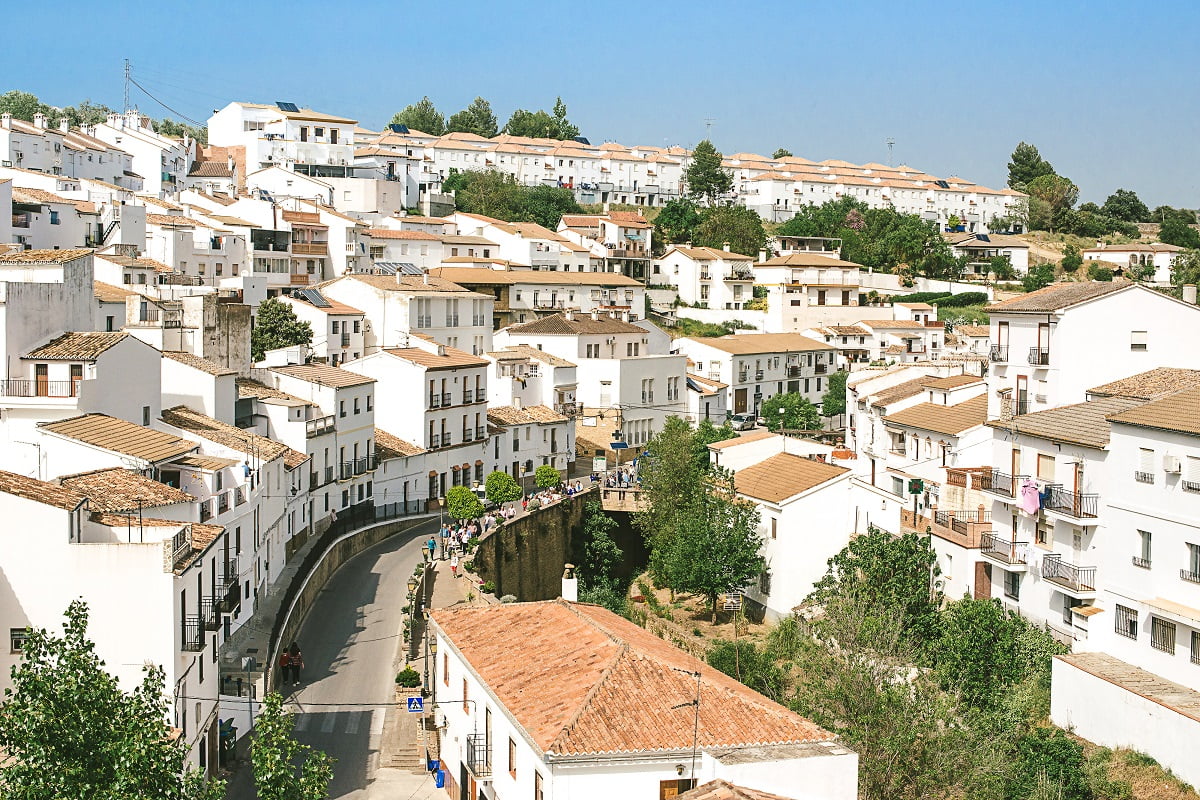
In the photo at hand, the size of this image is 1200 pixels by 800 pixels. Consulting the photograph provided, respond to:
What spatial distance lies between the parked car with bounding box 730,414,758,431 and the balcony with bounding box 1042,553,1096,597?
4229 centimetres

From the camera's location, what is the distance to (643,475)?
5806 cm

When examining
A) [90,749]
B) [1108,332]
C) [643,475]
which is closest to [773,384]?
[643,475]

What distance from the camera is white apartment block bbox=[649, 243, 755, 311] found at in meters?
102

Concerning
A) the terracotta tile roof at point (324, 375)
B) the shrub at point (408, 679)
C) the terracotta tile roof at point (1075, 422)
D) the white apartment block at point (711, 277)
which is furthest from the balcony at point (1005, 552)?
the white apartment block at point (711, 277)

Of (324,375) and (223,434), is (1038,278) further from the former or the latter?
(223,434)

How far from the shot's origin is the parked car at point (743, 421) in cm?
7919

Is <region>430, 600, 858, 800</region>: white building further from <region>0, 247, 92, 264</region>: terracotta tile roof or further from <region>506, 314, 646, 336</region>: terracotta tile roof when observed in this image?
<region>506, 314, 646, 336</region>: terracotta tile roof

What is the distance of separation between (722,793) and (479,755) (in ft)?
21.1

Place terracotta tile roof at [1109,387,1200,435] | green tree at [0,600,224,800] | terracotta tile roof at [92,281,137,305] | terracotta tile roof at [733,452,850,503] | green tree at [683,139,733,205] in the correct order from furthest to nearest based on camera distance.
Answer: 1. green tree at [683,139,733,205]
2. terracotta tile roof at [92,281,137,305]
3. terracotta tile roof at [733,452,850,503]
4. terracotta tile roof at [1109,387,1200,435]
5. green tree at [0,600,224,800]

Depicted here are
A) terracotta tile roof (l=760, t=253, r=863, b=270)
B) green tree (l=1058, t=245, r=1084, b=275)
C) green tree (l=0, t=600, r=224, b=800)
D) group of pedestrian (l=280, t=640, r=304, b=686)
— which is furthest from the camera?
green tree (l=1058, t=245, r=1084, b=275)

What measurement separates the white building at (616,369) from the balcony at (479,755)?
4489 cm

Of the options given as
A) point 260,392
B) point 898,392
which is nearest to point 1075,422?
point 898,392

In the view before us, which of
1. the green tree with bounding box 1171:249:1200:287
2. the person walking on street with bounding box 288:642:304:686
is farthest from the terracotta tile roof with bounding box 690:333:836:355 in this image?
the person walking on street with bounding box 288:642:304:686

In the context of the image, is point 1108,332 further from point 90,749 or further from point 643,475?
point 90,749
